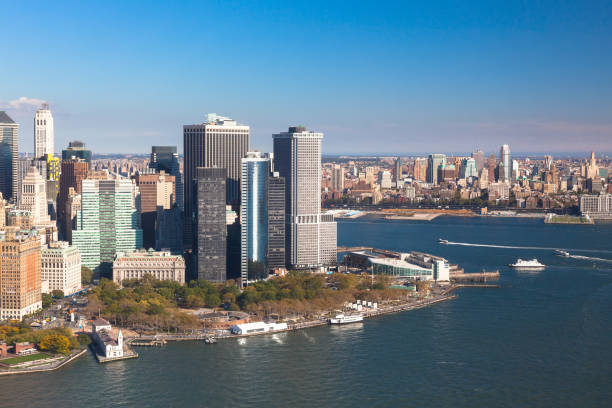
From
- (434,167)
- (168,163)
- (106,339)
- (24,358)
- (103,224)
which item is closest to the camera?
(24,358)

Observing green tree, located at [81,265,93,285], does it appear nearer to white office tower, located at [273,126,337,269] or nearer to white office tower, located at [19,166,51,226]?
white office tower, located at [19,166,51,226]

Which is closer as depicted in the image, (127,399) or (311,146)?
Answer: (127,399)

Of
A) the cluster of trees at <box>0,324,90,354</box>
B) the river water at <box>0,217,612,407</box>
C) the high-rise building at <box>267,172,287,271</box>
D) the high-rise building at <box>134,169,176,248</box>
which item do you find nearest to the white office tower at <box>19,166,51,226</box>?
the high-rise building at <box>134,169,176,248</box>

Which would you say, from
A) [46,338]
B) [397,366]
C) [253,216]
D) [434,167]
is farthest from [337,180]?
[397,366]

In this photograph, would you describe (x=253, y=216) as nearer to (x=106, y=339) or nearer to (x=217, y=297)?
(x=217, y=297)

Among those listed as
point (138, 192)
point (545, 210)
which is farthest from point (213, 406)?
point (545, 210)

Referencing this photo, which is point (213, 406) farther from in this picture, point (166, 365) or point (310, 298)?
point (310, 298)
